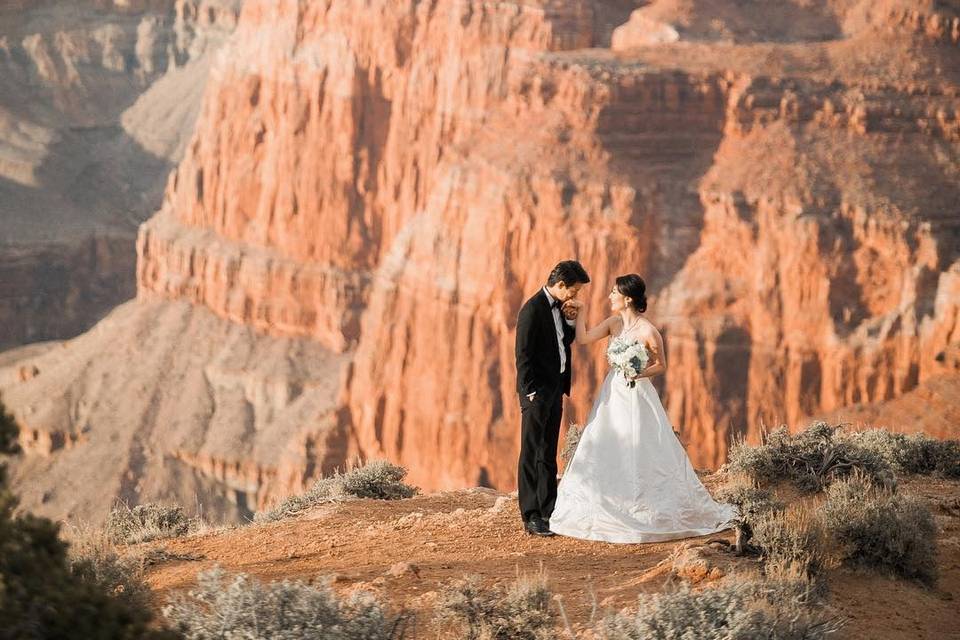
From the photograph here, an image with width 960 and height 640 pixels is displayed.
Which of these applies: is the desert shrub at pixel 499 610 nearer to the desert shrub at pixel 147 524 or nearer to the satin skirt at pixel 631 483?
the satin skirt at pixel 631 483

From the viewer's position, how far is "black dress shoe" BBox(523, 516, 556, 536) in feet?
40.9

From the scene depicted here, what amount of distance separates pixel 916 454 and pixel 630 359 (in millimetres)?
6083

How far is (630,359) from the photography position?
40.7 ft

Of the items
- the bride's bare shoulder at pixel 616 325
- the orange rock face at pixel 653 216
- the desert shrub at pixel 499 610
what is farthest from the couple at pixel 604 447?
the orange rock face at pixel 653 216

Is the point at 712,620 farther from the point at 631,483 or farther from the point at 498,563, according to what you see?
the point at 631,483

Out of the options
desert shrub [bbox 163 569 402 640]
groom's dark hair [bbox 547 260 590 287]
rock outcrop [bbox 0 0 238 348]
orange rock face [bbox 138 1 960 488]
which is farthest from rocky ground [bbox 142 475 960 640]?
rock outcrop [bbox 0 0 238 348]

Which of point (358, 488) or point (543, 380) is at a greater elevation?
point (543, 380)

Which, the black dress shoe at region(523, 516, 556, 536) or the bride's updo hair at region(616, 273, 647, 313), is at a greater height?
the bride's updo hair at region(616, 273, 647, 313)

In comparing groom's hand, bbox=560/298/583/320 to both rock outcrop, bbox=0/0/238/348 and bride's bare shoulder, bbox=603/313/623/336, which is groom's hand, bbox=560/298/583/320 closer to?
bride's bare shoulder, bbox=603/313/623/336

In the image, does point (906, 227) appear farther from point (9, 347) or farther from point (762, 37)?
point (9, 347)

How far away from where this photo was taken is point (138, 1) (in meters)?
127

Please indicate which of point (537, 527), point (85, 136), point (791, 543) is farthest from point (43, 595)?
point (85, 136)

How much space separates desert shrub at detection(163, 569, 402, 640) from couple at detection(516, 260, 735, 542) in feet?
12.8

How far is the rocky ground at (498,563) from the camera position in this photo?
33.8ft
